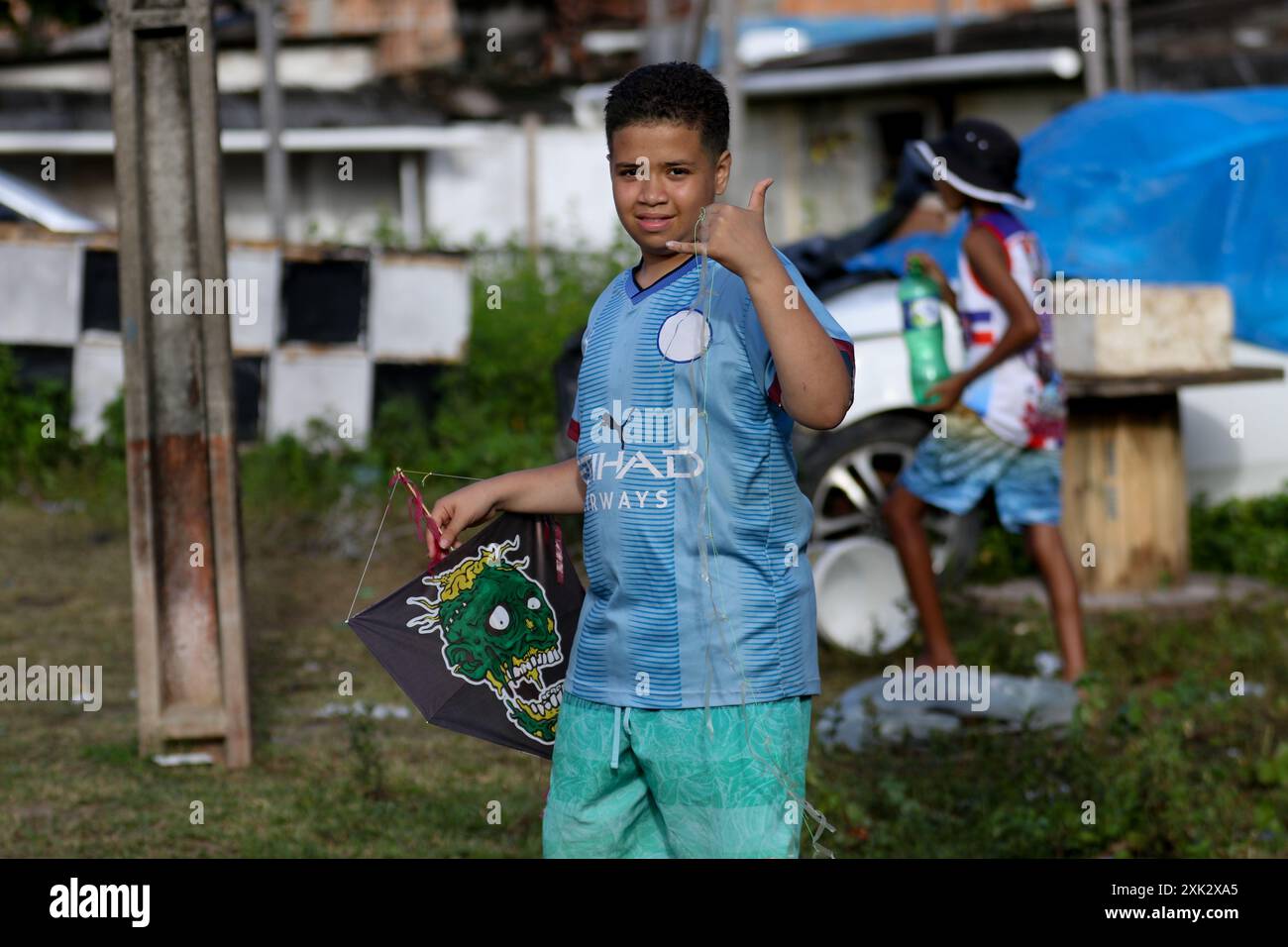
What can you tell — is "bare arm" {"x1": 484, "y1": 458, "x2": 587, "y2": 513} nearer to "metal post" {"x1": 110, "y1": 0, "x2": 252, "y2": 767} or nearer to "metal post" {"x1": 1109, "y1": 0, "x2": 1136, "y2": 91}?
"metal post" {"x1": 110, "y1": 0, "x2": 252, "y2": 767}

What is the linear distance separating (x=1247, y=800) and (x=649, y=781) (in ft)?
8.72

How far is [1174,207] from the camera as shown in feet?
30.8

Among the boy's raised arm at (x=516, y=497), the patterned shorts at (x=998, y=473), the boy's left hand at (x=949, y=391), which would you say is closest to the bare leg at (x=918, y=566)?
the patterned shorts at (x=998, y=473)

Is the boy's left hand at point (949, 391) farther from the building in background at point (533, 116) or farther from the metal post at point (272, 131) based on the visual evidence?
the metal post at point (272, 131)

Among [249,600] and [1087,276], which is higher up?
[1087,276]

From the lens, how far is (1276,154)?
9.21m

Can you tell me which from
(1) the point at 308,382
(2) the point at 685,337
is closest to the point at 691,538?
(2) the point at 685,337

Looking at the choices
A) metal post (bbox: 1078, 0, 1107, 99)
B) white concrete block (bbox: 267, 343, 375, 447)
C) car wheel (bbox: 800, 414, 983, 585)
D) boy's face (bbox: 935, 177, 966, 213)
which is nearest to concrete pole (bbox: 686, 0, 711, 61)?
metal post (bbox: 1078, 0, 1107, 99)

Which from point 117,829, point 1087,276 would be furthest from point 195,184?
point 1087,276

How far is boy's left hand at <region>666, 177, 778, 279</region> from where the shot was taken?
2.69m

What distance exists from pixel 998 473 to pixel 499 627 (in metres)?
3.26

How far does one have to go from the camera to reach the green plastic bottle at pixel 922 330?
678 centimetres

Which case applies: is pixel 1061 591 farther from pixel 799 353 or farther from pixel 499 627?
pixel 799 353

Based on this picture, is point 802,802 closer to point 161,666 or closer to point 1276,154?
point 161,666
